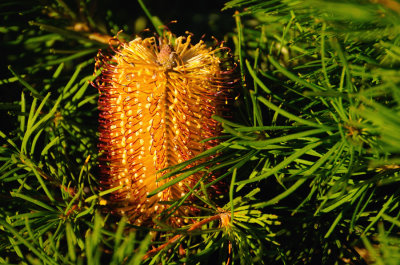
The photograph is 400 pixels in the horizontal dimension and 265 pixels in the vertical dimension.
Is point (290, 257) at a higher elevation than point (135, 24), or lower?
lower

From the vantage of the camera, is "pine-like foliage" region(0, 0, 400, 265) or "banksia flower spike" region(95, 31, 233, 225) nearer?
"pine-like foliage" region(0, 0, 400, 265)

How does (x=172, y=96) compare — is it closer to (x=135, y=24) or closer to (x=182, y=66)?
(x=182, y=66)

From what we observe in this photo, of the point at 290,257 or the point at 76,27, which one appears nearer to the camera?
the point at 290,257

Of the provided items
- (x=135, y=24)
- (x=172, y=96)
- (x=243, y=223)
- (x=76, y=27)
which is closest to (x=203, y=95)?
(x=172, y=96)

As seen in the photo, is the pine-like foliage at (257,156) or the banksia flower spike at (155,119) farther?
the banksia flower spike at (155,119)
